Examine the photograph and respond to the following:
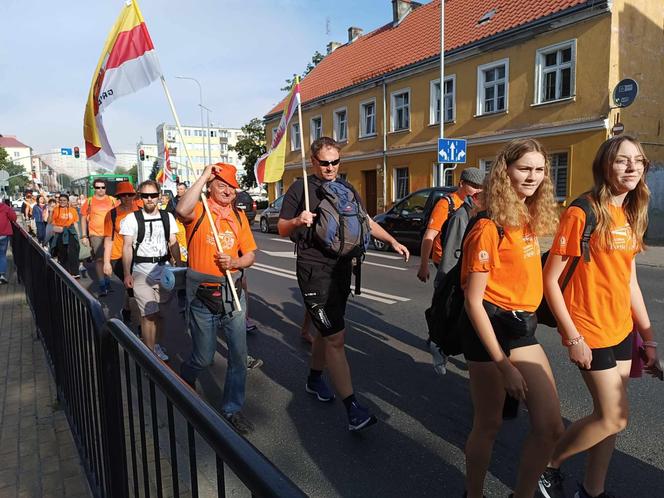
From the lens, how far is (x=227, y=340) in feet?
11.3

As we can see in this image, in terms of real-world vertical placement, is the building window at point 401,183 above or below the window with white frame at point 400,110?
below

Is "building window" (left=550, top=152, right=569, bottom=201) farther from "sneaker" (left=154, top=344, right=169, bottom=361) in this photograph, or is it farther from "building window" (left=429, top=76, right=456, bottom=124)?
"sneaker" (left=154, top=344, right=169, bottom=361)

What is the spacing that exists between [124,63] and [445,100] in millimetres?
17862

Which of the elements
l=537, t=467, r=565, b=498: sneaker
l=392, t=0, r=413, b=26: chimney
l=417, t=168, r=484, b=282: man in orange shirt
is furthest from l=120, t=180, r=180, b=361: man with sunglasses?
l=392, t=0, r=413, b=26: chimney

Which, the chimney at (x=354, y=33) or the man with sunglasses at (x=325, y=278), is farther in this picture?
the chimney at (x=354, y=33)

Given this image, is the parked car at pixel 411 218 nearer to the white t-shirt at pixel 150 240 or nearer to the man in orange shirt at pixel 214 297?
the white t-shirt at pixel 150 240

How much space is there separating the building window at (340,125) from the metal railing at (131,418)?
22.8 meters

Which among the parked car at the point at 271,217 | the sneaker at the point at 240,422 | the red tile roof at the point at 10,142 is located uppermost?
the red tile roof at the point at 10,142

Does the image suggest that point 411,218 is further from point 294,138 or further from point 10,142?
point 10,142

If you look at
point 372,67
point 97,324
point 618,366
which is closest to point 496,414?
point 618,366

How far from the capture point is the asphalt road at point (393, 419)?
2816 millimetres

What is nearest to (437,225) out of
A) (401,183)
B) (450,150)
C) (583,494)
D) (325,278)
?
(325,278)

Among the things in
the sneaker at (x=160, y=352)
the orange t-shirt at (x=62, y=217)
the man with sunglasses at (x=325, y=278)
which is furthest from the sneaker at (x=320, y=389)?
the orange t-shirt at (x=62, y=217)

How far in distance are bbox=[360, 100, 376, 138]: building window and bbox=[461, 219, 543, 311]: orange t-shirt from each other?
22.1 meters
